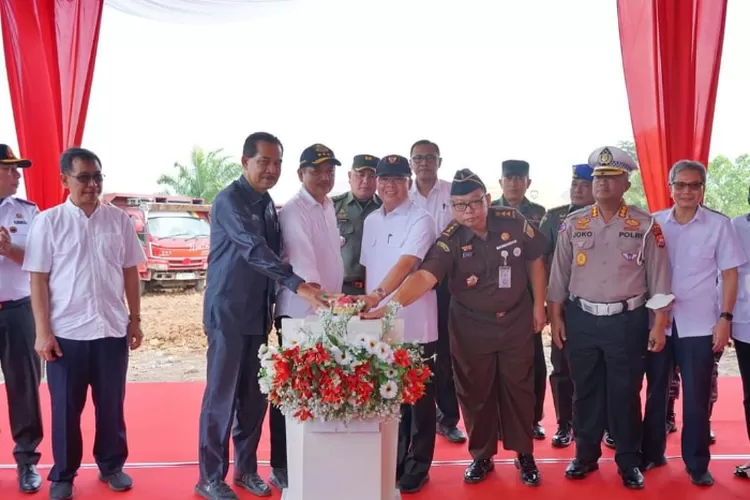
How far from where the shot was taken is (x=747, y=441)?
141 inches

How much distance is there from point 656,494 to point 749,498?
386 millimetres

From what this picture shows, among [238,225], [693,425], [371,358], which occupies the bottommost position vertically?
[693,425]

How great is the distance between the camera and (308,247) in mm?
2854

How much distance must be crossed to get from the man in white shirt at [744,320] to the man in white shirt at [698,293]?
10 centimetres

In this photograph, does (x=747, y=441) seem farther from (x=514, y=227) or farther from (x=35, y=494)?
(x=35, y=494)

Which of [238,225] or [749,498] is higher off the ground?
[238,225]

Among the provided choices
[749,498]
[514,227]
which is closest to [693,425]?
[749,498]

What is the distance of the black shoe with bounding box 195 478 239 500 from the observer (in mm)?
2766

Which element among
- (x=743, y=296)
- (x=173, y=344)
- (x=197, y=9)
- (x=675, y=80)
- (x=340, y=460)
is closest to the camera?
(x=340, y=460)

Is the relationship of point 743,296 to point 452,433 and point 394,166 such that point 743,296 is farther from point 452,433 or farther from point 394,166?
point 394,166

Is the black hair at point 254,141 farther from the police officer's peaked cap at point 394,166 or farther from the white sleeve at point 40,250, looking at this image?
the white sleeve at point 40,250

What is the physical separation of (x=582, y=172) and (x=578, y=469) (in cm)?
160

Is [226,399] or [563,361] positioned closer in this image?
[226,399]

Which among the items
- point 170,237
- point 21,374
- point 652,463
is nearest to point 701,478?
point 652,463
